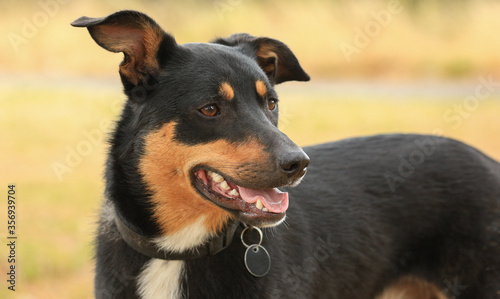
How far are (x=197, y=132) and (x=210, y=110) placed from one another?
0.15 meters

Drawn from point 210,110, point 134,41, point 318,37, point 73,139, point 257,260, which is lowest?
point 318,37

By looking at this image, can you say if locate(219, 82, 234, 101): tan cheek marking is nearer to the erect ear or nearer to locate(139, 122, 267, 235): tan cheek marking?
locate(139, 122, 267, 235): tan cheek marking

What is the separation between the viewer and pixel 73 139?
991 cm

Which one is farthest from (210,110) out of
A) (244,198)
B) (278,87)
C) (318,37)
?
(318,37)

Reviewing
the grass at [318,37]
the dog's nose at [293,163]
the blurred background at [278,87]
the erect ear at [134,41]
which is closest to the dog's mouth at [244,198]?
the dog's nose at [293,163]

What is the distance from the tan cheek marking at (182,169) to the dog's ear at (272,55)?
0.95m

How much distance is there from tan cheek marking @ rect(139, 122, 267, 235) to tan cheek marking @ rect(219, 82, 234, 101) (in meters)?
0.28

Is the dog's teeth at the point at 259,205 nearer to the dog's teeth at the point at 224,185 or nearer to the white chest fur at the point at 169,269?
the dog's teeth at the point at 224,185

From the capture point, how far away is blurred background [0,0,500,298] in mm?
6973

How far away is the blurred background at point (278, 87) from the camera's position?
6.97 meters

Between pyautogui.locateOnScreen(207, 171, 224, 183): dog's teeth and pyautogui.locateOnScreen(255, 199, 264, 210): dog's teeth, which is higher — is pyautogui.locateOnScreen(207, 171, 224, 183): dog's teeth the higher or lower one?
the higher one

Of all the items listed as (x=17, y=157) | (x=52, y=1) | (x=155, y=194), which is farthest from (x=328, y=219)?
(x=52, y=1)

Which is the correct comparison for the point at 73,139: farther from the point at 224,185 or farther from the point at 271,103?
the point at 224,185

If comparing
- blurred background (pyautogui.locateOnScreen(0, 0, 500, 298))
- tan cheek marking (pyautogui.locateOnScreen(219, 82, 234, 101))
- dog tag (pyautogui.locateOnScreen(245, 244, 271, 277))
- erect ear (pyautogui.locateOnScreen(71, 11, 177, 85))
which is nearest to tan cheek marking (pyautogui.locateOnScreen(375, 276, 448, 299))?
dog tag (pyautogui.locateOnScreen(245, 244, 271, 277))
